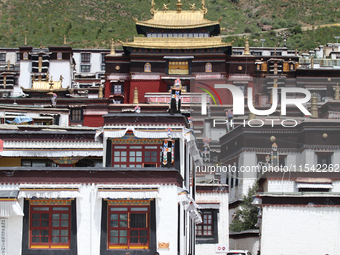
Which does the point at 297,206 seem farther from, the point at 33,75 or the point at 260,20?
the point at 260,20

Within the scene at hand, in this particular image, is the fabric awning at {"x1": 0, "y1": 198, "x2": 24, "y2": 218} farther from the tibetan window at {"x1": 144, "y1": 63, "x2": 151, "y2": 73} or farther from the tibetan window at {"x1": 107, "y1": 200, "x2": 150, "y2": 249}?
the tibetan window at {"x1": 144, "y1": 63, "x2": 151, "y2": 73}

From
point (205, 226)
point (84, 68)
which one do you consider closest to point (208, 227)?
point (205, 226)

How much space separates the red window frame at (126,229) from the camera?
30844 mm

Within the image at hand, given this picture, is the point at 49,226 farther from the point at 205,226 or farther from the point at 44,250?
the point at 205,226

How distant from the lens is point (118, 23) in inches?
5285

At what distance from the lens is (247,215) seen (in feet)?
149

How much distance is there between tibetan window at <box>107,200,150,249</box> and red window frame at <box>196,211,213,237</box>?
12.6 meters

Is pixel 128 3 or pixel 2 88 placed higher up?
pixel 128 3

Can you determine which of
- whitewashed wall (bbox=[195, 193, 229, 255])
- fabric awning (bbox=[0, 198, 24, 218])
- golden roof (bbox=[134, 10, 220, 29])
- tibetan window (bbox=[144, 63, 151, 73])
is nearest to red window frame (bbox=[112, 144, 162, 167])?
fabric awning (bbox=[0, 198, 24, 218])

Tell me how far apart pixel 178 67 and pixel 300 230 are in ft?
107

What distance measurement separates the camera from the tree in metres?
45.0

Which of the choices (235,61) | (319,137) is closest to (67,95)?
(235,61)

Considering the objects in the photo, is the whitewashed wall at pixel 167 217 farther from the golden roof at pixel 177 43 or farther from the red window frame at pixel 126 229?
the golden roof at pixel 177 43

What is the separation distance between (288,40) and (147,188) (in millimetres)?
97380
